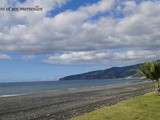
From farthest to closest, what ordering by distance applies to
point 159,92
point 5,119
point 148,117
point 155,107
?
point 159,92 < point 5,119 < point 155,107 < point 148,117

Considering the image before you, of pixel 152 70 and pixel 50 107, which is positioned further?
pixel 152 70

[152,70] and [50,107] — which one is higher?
[152,70]

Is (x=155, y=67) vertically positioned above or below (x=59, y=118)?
above

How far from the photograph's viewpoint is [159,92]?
7256cm

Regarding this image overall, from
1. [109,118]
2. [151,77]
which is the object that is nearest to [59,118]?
[109,118]

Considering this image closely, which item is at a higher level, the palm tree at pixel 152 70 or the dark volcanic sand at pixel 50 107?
the palm tree at pixel 152 70

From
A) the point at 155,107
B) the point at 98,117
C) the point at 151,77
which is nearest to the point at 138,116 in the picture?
the point at 98,117

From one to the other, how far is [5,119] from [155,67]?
36426 mm

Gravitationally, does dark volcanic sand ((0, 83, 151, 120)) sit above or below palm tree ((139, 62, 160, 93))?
below

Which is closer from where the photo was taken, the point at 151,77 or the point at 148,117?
the point at 148,117

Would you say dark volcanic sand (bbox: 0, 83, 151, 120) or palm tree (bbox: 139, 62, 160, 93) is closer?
dark volcanic sand (bbox: 0, 83, 151, 120)

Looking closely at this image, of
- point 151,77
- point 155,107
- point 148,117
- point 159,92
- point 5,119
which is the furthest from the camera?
point 151,77

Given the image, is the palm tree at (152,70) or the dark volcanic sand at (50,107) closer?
the dark volcanic sand at (50,107)

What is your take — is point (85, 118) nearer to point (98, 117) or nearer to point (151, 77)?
point (98, 117)
